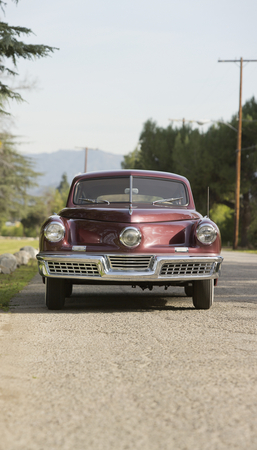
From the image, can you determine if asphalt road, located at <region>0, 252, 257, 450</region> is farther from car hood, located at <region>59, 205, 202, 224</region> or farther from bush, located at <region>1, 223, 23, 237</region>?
bush, located at <region>1, 223, 23, 237</region>

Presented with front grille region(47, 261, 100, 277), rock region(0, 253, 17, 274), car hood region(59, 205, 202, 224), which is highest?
car hood region(59, 205, 202, 224)

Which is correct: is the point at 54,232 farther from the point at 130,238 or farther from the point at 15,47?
the point at 15,47

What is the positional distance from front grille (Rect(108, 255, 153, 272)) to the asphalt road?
53 cm

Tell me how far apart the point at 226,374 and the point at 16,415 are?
4.84 feet

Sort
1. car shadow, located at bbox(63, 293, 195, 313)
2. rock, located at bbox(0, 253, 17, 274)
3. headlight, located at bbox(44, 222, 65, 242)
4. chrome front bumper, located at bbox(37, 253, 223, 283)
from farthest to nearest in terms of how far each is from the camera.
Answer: rock, located at bbox(0, 253, 17, 274) → car shadow, located at bbox(63, 293, 195, 313) → headlight, located at bbox(44, 222, 65, 242) → chrome front bumper, located at bbox(37, 253, 223, 283)

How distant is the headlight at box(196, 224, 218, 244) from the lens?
6312mm

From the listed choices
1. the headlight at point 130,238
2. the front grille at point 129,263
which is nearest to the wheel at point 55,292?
the front grille at point 129,263

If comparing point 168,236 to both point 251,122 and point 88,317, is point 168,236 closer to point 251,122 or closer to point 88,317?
point 88,317

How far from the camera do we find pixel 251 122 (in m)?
36.4

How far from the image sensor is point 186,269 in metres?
6.21

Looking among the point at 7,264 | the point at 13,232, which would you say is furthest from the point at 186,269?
the point at 13,232

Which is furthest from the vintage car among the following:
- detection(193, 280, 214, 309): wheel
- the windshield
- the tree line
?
the tree line

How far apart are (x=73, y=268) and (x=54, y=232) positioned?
1.55 feet

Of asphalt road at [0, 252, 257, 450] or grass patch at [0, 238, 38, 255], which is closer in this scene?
asphalt road at [0, 252, 257, 450]
